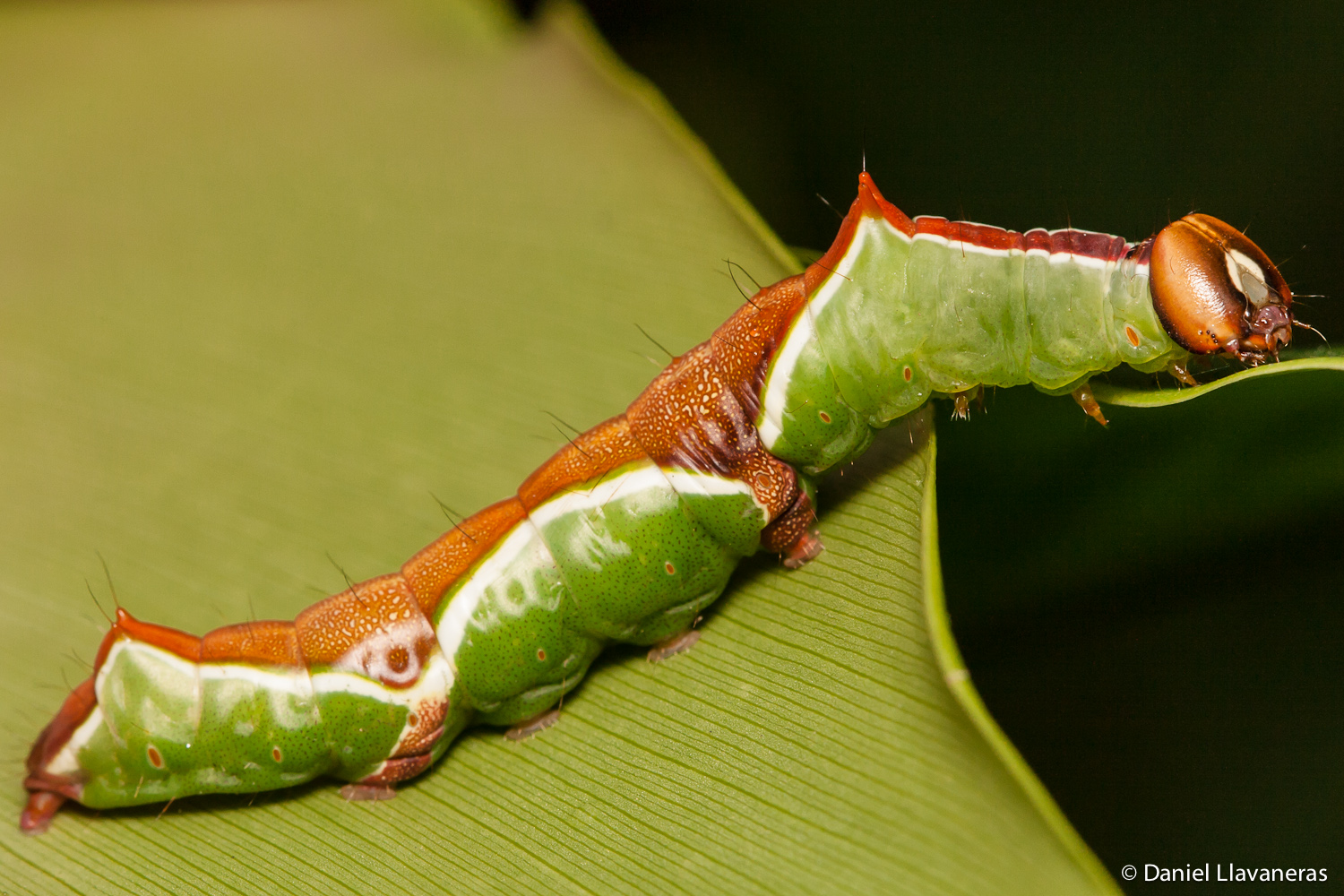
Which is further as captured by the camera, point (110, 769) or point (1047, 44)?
point (1047, 44)

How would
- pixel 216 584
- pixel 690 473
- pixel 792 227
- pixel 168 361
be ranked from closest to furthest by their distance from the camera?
pixel 690 473
pixel 216 584
pixel 168 361
pixel 792 227

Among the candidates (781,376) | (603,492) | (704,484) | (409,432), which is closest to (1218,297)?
(781,376)

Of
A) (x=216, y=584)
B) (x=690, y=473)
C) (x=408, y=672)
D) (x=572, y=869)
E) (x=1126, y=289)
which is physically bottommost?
(x=216, y=584)

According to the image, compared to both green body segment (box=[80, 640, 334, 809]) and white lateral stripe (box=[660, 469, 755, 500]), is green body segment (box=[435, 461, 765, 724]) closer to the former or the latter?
white lateral stripe (box=[660, 469, 755, 500])

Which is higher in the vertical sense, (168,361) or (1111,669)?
(1111,669)

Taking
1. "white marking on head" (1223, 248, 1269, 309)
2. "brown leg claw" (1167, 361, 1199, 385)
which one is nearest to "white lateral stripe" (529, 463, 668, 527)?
"brown leg claw" (1167, 361, 1199, 385)

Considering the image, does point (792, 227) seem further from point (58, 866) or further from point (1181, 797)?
point (58, 866)

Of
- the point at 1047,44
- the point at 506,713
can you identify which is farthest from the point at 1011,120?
the point at 506,713

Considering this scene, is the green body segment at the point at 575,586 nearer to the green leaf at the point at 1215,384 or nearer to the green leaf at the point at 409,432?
the green leaf at the point at 409,432
